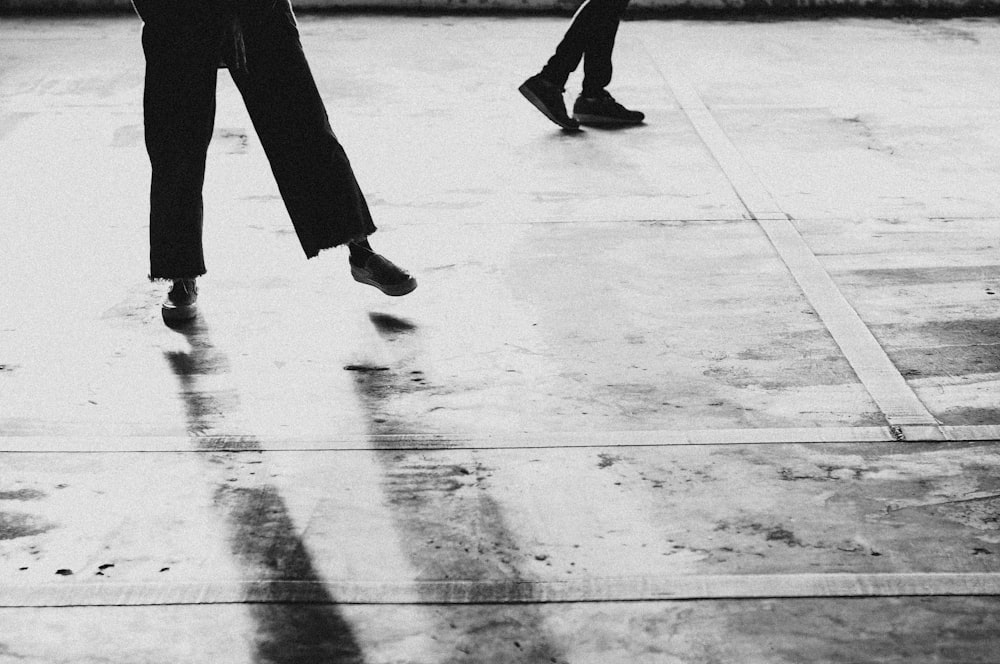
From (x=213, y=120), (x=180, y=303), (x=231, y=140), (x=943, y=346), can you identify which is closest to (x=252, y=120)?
(x=213, y=120)

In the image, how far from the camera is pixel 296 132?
103 inches

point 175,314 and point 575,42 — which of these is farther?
point 575,42

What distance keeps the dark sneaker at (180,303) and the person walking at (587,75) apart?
79.7 inches

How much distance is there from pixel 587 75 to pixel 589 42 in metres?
0.14

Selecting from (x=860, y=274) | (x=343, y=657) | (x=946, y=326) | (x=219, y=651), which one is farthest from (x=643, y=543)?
(x=860, y=274)

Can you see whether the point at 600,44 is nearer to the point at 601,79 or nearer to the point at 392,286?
the point at 601,79

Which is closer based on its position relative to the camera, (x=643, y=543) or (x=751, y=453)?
(x=643, y=543)

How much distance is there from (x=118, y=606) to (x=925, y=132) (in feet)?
12.2

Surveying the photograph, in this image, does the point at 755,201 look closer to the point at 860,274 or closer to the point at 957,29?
the point at 860,274

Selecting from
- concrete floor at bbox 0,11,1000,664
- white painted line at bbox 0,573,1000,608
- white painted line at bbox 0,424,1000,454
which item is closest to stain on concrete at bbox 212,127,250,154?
concrete floor at bbox 0,11,1000,664

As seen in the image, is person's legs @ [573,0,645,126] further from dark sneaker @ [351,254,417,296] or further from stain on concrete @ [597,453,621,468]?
stain on concrete @ [597,453,621,468]

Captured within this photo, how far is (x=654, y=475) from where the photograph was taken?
1.97 meters

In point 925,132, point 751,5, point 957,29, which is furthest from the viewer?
point 751,5

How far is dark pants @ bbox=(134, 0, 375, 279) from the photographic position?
247 centimetres
